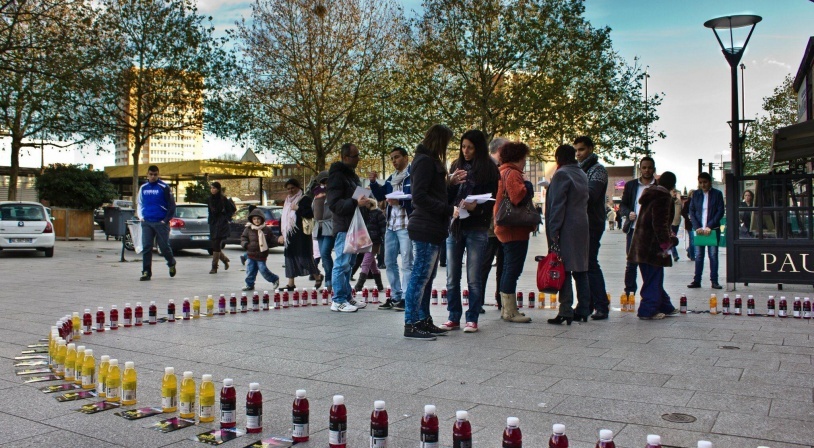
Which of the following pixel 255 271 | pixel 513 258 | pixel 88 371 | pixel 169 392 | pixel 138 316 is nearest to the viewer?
pixel 169 392

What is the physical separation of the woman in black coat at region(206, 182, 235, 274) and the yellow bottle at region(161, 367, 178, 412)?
1104 cm

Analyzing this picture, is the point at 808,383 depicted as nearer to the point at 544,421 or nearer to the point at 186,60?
the point at 544,421

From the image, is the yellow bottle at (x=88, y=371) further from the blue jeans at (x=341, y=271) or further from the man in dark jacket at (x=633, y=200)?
the man in dark jacket at (x=633, y=200)

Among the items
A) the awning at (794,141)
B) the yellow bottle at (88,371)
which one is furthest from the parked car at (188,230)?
the yellow bottle at (88,371)

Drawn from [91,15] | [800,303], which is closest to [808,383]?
[800,303]

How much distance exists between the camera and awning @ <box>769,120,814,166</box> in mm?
10430

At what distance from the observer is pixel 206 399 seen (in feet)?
13.8

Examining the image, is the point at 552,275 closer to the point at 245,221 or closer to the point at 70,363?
the point at 70,363

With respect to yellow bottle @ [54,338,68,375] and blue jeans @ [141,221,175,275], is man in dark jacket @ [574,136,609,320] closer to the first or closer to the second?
yellow bottle @ [54,338,68,375]

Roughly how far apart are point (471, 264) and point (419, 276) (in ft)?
2.03

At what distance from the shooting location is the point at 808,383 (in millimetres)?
5168

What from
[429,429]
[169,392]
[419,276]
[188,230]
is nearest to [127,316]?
[419,276]

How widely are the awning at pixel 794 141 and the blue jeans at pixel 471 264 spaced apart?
5.70 metres

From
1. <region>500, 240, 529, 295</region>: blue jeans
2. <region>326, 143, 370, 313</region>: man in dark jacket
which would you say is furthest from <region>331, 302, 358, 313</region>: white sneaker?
<region>500, 240, 529, 295</region>: blue jeans
